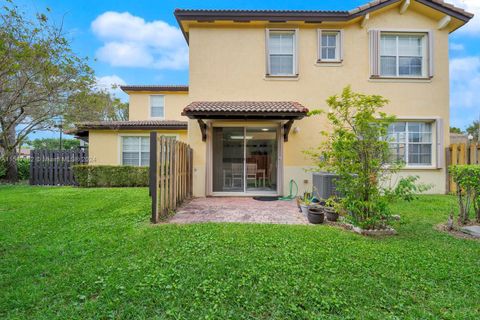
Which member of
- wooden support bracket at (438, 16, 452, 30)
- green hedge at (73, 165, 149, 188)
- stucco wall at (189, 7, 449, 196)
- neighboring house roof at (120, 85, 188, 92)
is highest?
wooden support bracket at (438, 16, 452, 30)

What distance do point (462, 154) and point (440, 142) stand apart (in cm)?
86

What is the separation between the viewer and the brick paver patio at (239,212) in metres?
5.98

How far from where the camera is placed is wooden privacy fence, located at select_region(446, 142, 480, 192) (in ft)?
29.8

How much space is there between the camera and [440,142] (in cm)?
977

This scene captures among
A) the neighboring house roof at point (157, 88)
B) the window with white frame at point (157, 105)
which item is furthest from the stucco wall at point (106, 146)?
the neighboring house roof at point (157, 88)

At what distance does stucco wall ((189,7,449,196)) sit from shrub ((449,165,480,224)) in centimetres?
470

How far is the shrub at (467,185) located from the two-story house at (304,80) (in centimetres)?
430

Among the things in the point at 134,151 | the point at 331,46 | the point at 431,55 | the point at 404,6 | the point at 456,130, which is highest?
the point at 404,6

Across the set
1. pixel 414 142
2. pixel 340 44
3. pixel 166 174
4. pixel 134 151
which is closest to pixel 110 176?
pixel 134 151

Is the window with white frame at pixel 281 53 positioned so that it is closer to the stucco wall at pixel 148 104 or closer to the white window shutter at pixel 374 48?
the white window shutter at pixel 374 48

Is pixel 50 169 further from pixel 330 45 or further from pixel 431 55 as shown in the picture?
pixel 431 55

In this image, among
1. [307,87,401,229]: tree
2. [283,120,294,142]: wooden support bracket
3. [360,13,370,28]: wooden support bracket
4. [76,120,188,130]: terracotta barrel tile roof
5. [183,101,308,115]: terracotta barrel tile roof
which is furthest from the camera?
[76,120,188,130]: terracotta barrel tile roof

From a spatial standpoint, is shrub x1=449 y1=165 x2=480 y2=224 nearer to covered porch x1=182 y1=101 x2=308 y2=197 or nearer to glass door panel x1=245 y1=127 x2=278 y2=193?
covered porch x1=182 y1=101 x2=308 y2=197

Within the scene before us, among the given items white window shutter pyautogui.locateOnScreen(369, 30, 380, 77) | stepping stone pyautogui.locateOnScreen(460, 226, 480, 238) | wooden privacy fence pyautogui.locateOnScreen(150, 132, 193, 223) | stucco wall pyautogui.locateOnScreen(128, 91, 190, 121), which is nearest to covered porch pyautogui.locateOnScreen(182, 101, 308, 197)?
wooden privacy fence pyautogui.locateOnScreen(150, 132, 193, 223)
